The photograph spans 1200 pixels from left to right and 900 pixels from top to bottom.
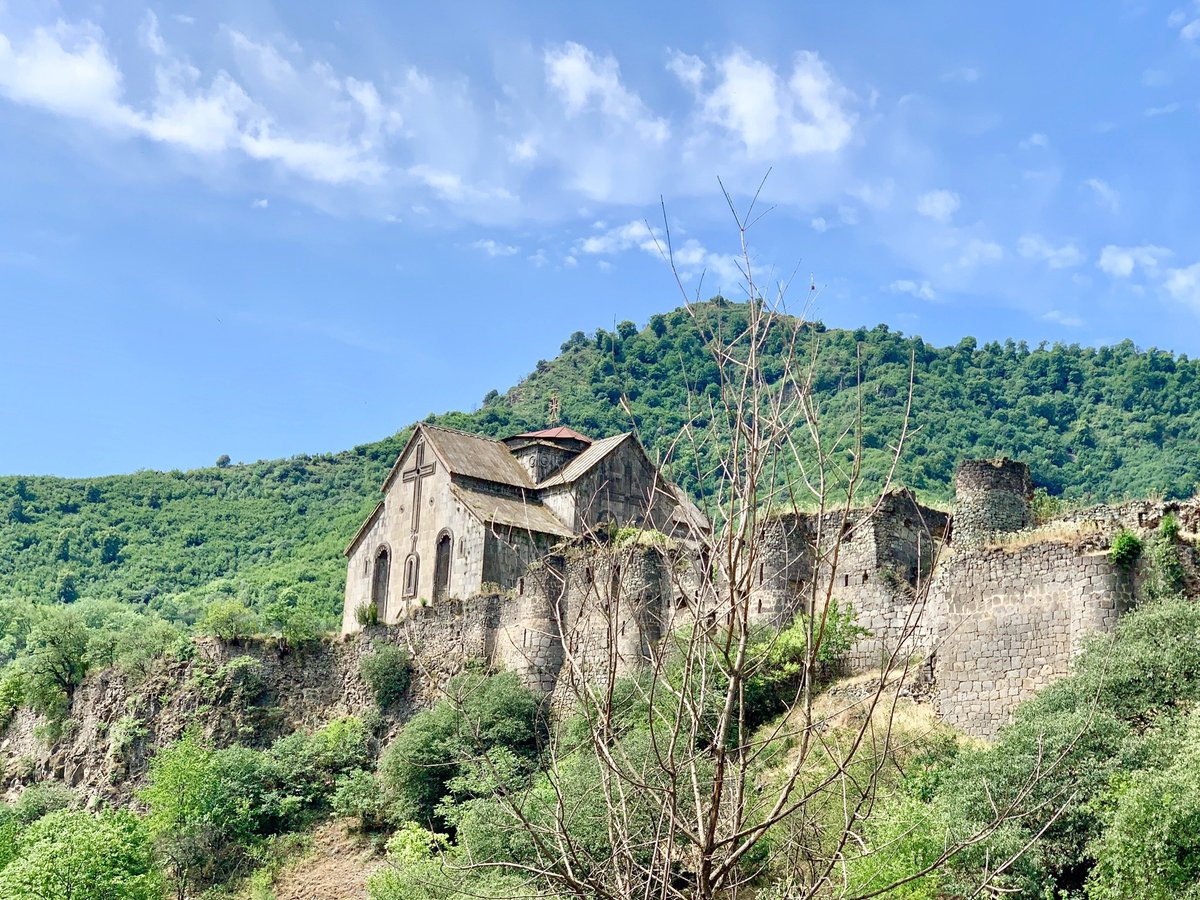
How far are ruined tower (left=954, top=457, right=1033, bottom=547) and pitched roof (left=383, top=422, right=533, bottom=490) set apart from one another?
15.5 m

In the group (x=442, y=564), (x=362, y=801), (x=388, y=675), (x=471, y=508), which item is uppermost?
(x=471, y=508)

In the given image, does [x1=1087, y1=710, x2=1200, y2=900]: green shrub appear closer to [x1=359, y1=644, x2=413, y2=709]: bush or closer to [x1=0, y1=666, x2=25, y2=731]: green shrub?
[x1=359, y1=644, x2=413, y2=709]: bush

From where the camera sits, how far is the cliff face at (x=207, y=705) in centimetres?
3033

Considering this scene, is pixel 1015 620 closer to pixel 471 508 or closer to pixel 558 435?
pixel 471 508

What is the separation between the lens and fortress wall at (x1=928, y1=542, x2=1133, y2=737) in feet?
61.0

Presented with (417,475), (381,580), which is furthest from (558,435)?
(381,580)

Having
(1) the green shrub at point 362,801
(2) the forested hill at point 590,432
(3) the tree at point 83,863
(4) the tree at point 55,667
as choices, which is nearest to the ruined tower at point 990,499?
(1) the green shrub at point 362,801

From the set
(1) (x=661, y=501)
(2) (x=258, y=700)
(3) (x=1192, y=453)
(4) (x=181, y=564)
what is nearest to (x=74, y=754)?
(2) (x=258, y=700)

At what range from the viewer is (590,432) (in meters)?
73.9

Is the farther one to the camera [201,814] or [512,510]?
[512,510]

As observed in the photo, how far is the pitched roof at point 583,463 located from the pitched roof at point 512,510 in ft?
3.14

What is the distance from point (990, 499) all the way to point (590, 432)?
50.9 m

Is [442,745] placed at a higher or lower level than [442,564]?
lower

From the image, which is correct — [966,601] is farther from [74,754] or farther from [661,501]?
[74,754]
